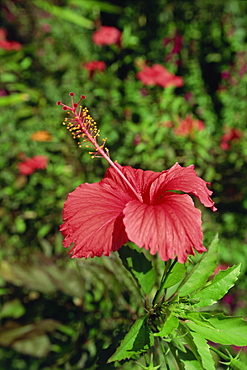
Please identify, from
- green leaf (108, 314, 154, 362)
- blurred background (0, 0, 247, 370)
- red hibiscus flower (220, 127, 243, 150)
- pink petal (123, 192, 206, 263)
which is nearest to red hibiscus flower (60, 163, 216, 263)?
pink petal (123, 192, 206, 263)

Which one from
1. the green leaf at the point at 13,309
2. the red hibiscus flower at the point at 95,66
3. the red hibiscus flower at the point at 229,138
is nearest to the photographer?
the green leaf at the point at 13,309

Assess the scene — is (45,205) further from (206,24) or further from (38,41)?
(206,24)

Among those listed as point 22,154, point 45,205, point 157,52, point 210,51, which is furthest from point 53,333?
point 210,51

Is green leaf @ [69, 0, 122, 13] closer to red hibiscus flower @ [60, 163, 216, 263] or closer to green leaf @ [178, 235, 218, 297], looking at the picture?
red hibiscus flower @ [60, 163, 216, 263]

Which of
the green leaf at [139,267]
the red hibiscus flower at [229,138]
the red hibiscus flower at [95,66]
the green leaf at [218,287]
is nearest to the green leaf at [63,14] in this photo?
the red hibiscus flower at [95,66]

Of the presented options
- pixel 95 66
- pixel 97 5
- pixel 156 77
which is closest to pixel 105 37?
pixel 95 66

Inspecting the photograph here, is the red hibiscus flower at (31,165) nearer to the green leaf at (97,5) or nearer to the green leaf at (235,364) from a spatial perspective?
the green leaf at (235,364)
